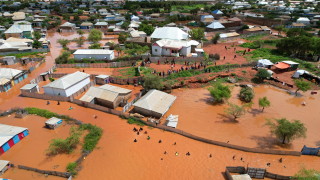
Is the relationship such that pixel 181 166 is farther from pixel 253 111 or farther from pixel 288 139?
pixel 253 111

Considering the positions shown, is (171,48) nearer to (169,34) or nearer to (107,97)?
(169,34)

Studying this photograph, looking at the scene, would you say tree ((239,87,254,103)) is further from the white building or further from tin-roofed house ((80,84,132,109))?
the white building

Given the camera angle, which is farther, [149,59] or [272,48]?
[272,48]

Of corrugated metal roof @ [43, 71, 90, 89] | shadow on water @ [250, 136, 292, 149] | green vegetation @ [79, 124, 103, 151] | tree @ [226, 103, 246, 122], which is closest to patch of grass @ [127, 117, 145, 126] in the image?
green vegetation @ [79, 124, 103, 151]

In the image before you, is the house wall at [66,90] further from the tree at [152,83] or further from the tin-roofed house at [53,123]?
the tree at [152,83]

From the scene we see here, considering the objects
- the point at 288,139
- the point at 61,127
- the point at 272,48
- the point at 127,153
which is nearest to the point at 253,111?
the point at 288,139

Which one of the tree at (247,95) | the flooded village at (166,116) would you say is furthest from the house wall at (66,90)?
the tree at (247,95)
